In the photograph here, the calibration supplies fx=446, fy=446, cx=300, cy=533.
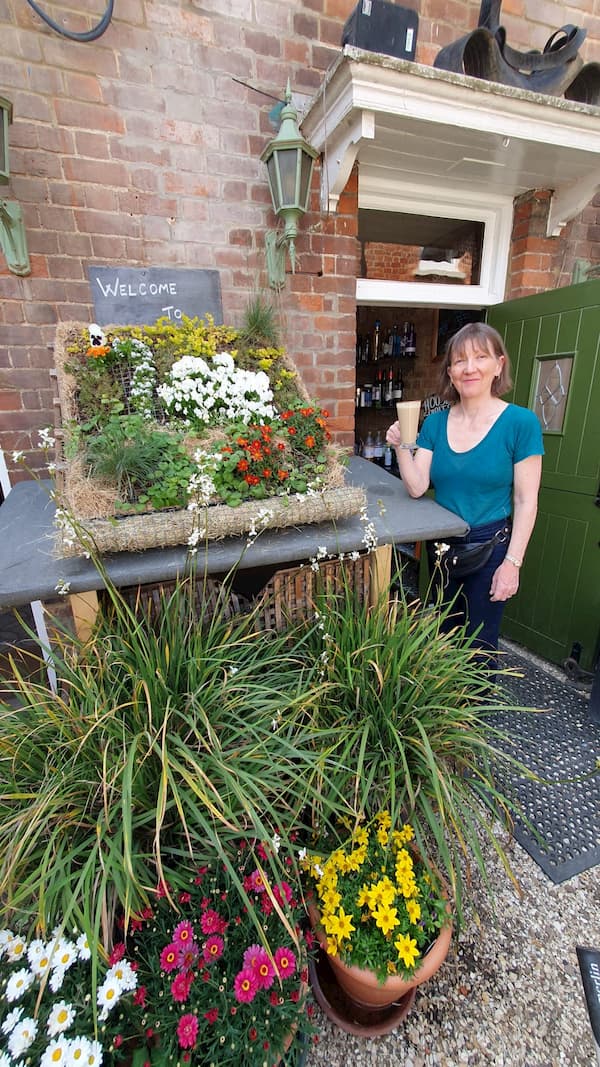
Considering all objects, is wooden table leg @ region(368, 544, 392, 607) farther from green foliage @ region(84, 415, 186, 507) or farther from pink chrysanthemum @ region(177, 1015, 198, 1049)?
pink chrysanthemum @ region(177, 1015, 198, 1049)

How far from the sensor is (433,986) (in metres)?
1.32

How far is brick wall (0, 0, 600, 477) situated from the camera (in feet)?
6.64

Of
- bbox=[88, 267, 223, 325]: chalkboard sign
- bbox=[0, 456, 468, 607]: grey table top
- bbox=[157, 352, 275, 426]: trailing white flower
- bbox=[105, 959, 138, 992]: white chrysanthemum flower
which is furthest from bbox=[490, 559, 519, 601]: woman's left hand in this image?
bbox=[88, 267, 223, 325]: chalkboard sign

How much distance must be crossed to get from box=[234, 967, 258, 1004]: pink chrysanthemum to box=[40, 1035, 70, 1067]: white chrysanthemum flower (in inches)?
13.3

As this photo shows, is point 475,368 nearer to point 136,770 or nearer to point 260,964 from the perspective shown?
point 136,770

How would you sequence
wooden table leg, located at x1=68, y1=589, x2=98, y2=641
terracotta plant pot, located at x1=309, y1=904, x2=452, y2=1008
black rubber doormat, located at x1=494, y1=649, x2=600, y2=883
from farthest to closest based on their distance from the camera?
black rubber doormat, located at x1=494, y1=649, x2=600, y2=883 < wooden table leg, located at x1=68, y1=589, x2=98, y2=641 < terracotta plant pot, located at x1=309, y1=904, x2=452, y2=1008

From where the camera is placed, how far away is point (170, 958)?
0.99m

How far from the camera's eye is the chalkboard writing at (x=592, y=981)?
4.14 ft

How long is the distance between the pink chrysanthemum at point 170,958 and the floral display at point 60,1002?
0.23ft

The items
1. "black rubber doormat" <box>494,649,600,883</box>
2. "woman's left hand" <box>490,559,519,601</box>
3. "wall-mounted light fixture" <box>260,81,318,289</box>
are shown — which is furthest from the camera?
"wall-mounted light fixture" <box>260,81,318,289</box>

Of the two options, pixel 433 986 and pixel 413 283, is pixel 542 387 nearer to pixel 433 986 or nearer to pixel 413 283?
pixel 413 283

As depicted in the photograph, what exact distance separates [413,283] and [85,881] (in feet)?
11.0

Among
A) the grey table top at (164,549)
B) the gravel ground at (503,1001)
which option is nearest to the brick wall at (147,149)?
the grey table top at (164,549)

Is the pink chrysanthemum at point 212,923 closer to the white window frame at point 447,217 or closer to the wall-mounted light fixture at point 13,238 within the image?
the wall-mounted light fixture at point 13,238
